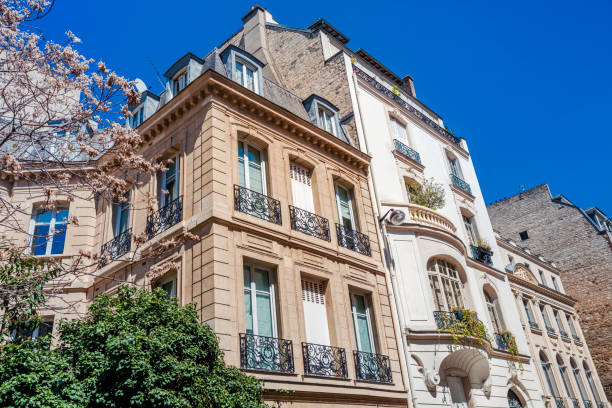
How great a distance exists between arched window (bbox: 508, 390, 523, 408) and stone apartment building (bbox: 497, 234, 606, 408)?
4312 millimetres

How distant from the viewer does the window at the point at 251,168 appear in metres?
12.4

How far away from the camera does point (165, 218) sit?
11961 millimetres

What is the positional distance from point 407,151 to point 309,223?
6512 millimetres

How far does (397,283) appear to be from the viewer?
14.1 metres

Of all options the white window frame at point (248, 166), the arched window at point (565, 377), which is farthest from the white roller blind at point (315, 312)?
the arched window at point (565, 377)

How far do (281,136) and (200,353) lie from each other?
6886mm

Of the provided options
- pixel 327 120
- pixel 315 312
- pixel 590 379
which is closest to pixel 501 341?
pixel 315 312

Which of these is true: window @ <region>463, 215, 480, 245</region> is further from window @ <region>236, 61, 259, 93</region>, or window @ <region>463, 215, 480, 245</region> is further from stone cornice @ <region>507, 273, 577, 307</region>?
window @ <region>236, 61, 259, 93</region>

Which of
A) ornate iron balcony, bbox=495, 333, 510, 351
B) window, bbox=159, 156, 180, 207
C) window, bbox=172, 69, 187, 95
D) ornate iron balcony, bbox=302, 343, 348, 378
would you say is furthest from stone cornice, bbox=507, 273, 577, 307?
window, bbox=172, 69, 187, 95

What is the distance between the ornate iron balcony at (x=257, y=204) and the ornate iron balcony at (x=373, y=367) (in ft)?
11.7

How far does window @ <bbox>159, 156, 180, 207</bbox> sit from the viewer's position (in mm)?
12422

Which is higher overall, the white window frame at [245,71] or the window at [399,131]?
the window at [399,131]

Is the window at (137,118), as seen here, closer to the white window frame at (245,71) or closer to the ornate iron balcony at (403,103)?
the white window frame at (245,71)

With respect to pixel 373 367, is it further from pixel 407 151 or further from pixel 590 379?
pixel 590 379
